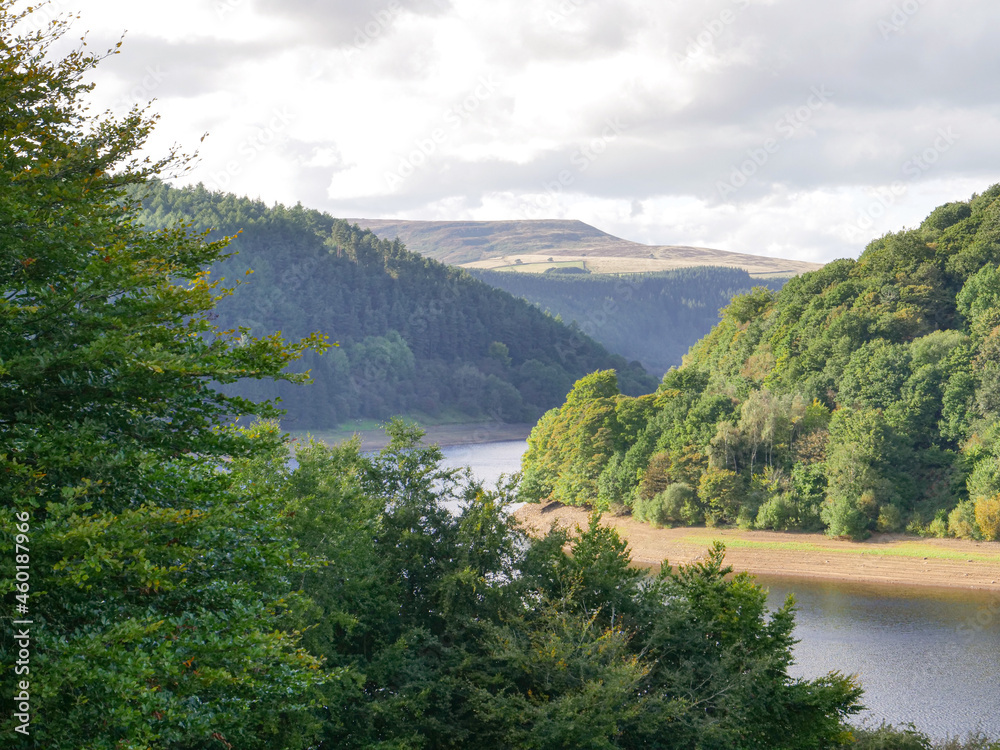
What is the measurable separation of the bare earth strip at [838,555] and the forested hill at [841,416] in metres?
1.44

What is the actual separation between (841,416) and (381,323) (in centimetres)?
11519

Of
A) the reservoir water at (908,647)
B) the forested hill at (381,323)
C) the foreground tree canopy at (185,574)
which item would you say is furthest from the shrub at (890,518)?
the forested hill at (381,323)

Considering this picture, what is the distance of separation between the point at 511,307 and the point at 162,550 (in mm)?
175311

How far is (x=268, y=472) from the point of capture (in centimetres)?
2305

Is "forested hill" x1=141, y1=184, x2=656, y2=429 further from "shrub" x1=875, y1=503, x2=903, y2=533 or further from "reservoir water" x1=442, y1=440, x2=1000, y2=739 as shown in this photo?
"reservoir water" x1=442, y1=440, x2=1000, y2=739

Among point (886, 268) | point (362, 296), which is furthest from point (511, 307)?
point (886, 268)

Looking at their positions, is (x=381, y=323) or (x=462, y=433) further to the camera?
(x=381, y=323)

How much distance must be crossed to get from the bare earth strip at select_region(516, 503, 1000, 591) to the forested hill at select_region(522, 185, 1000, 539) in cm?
144

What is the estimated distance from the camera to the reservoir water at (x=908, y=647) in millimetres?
31391

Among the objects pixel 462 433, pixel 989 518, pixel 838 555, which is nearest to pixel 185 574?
pixel 838 555

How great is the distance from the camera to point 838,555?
56969 millimetres

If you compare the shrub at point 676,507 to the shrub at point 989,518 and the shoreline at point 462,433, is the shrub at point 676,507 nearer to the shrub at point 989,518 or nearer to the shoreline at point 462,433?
the shrub at point 989,518

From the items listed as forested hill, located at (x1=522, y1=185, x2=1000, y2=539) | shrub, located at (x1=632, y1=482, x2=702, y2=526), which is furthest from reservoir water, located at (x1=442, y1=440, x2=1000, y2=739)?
shrub, located at (x1=632, y1=482, x2=702, y2=526)

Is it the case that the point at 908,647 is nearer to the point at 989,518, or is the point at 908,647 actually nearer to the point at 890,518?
the point at 989,518
